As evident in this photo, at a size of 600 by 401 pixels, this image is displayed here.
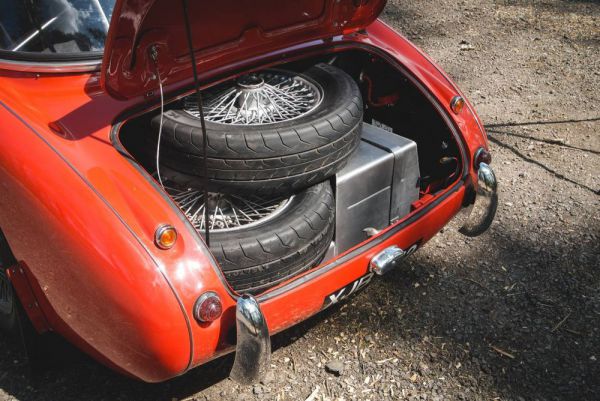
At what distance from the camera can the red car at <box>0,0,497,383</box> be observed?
78.1 inches

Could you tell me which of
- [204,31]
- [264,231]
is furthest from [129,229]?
[204,31]

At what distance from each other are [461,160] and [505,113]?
7.08 feet

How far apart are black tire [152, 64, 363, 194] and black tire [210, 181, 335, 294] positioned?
6.1 inches

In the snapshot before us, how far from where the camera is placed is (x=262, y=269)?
2287 millimetres

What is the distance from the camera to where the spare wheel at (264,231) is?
2.25m

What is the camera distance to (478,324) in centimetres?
289

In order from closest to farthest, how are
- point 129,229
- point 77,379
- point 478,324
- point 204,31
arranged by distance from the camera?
point 129,229 < point 204,31 < point 77,379 < point 478,324

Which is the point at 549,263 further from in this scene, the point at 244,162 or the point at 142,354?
the point at 142,354

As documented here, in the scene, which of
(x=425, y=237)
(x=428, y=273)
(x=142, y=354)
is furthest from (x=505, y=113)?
(x=142, y=354)

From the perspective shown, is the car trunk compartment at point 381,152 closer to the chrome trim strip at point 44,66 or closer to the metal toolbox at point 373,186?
the metal toolbox at point 373,186

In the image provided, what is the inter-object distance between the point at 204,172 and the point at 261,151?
0.37 m

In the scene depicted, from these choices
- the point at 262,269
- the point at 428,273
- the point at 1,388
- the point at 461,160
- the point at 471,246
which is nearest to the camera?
the point at 262,269

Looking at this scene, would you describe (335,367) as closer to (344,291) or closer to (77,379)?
(344,291)

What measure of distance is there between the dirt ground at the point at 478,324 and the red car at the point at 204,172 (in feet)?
1.28
